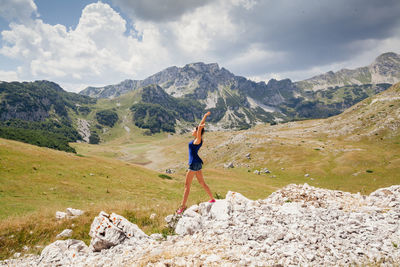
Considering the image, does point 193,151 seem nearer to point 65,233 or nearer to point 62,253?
point 62,253

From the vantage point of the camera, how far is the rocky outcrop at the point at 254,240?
6.17m

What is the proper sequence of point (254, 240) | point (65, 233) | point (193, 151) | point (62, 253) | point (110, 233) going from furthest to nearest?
point (193, 151), point (65, 233), point (110, 233), point (62, 253), point (254, 240)

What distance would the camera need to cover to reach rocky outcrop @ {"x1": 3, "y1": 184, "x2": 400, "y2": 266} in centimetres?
617

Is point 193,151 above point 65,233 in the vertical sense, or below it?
above

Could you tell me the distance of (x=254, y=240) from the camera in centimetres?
747

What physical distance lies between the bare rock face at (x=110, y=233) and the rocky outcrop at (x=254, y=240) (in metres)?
0.04

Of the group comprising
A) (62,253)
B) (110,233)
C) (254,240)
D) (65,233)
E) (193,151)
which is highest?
(193,151)

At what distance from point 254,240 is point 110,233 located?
6.15m

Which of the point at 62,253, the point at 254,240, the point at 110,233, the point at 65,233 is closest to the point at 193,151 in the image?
the point at 254,240

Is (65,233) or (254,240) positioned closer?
(254,240)

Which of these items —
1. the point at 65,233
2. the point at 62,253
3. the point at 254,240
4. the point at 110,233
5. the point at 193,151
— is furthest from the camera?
the point at 193,151

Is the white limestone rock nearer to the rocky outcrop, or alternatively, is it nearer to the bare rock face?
the rocky outcrop

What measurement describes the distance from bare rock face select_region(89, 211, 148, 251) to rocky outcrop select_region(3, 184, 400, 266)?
0.04m

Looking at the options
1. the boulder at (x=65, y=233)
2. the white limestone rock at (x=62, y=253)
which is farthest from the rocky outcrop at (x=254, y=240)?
the boulder at (x=65, y=233)
